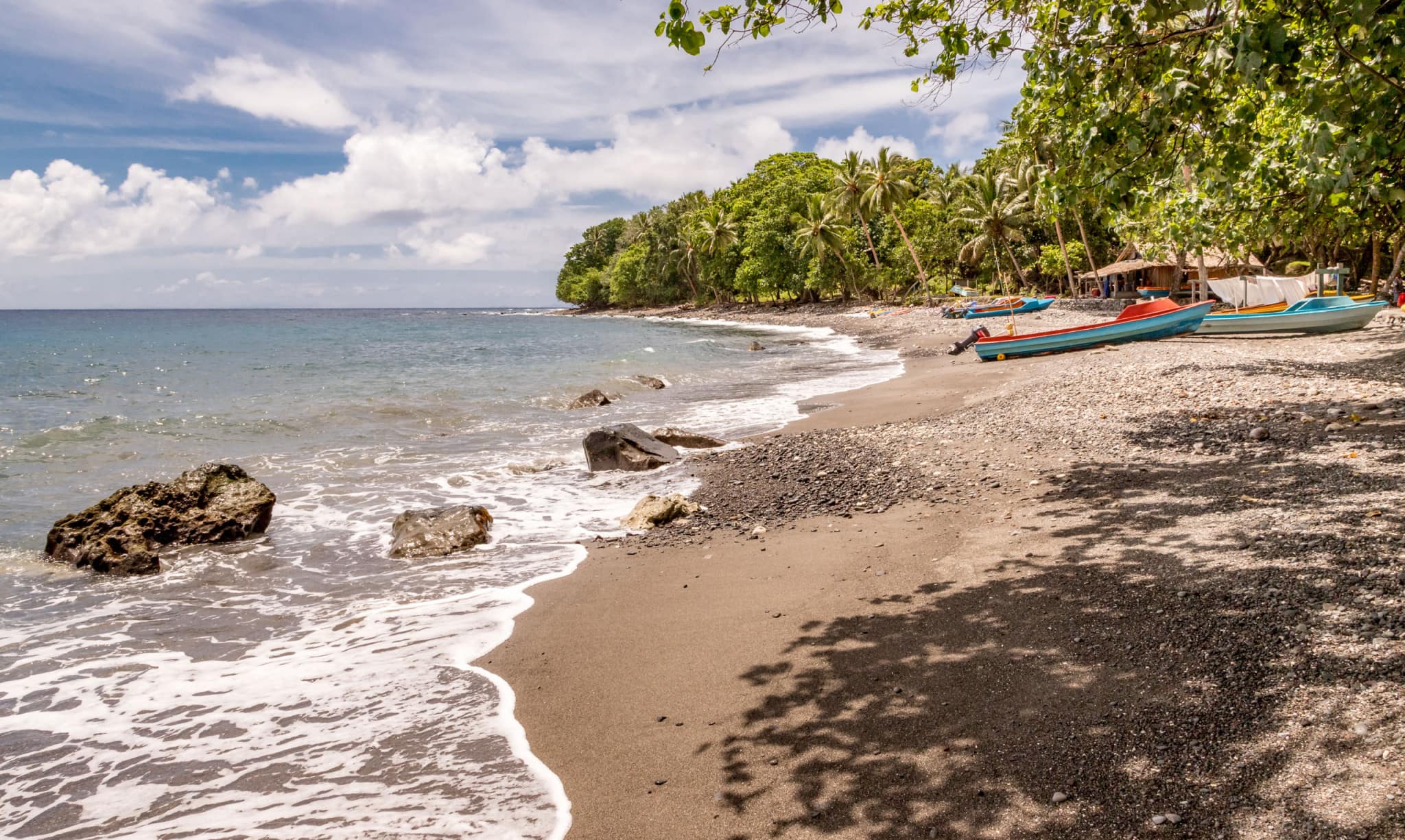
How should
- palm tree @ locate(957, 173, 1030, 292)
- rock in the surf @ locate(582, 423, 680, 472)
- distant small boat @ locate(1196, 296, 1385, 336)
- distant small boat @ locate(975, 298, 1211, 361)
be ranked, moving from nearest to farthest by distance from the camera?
rock in the surf @ locate(582, 423, 680, 472), distant small boat @ locate(1196, 296, 1385, 336), distant small boat @ locate(975, 298, 1211, 361), palm tree @ locate(957, 173, 1030, 292)

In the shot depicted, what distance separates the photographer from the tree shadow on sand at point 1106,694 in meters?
3.37

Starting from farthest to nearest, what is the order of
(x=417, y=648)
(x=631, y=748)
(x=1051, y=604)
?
(x=417, y=648), (x=1051, y=604), (x=631, y=748)

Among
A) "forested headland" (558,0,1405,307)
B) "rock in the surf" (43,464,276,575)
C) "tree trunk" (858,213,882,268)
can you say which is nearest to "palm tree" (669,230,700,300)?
"tree trunk" (858,213,882,268)

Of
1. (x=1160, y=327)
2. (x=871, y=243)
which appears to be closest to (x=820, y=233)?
(x=871, y=243)

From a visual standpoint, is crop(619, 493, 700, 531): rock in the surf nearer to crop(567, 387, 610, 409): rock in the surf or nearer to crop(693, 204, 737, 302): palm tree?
crop(567, 387, 610, 409): rock in the surf

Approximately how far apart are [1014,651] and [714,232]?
8520cm

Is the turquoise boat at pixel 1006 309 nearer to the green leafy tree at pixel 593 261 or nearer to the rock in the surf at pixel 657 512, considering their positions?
the rock in the surf at pixel 657 512

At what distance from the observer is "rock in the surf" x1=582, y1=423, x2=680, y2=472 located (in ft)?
42.8

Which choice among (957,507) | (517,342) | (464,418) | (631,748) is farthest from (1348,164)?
(517,342)

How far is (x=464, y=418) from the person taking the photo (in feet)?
67.8

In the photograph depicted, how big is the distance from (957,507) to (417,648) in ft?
18.5

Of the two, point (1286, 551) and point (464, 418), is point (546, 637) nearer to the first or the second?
point (1286, 551)

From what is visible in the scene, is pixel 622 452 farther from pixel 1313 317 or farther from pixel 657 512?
pixel 1313 317

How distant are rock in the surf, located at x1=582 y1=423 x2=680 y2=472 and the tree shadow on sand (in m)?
7.49
